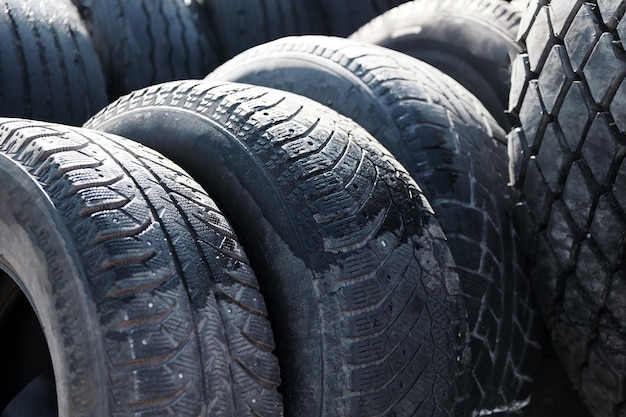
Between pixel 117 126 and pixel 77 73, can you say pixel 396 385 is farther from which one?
pixel 77 73

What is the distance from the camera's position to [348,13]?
2.84 meters

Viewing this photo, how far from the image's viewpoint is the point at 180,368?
117 centimetres

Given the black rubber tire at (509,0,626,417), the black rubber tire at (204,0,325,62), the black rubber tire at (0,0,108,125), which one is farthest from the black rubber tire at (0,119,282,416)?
the black rubber tire at (204,0,325,62)

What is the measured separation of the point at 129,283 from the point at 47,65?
54.2 inches

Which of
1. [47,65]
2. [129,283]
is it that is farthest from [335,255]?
[47,65]

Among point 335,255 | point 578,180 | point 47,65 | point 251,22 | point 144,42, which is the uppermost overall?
point 251,22

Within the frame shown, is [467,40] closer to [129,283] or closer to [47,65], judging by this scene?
[47,65]

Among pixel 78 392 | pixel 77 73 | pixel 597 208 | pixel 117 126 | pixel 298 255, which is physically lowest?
pixel 78 392

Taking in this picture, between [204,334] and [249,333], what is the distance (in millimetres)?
85

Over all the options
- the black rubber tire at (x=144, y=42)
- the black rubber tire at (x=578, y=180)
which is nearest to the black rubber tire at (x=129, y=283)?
the black rubber tire at (x=578, y=180)

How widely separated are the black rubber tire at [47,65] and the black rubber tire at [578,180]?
4.06 ft

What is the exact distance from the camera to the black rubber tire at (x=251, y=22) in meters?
2.78

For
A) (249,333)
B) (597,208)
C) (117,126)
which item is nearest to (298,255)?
(249,333)

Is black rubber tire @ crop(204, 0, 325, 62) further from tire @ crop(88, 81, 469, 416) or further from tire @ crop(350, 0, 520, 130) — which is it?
tire @ crop(88, 81, 469, 416)
